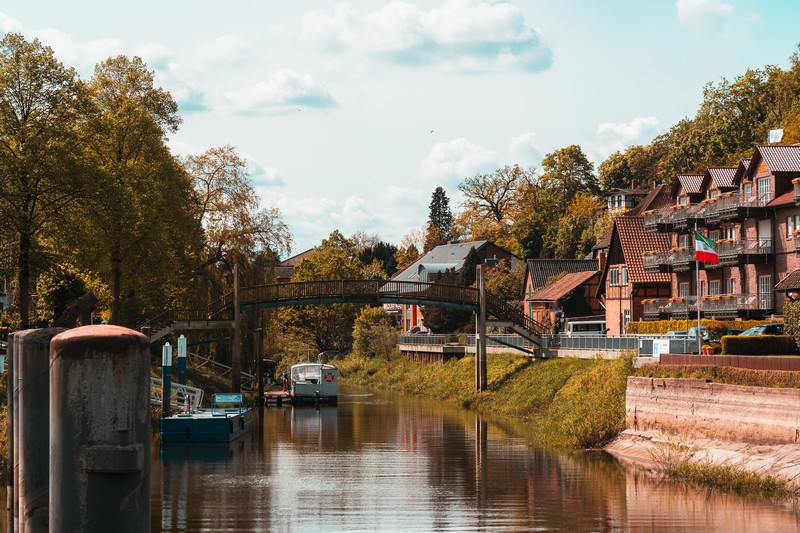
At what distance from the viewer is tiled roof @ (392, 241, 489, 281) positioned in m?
123

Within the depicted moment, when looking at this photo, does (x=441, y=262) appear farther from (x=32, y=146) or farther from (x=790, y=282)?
(x=32, y=146)

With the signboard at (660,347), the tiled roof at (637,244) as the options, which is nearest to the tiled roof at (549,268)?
the tiled roof at (637,244)

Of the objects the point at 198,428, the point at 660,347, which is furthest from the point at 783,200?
the point at 198,428

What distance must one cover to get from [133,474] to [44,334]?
78.4 inches

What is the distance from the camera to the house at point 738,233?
5362cm

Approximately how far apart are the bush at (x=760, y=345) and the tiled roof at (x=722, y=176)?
25297 millimetres

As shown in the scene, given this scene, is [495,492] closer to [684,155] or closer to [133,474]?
[133,474]

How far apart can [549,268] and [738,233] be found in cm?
3467

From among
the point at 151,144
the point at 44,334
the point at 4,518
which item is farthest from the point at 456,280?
the point at 44,334

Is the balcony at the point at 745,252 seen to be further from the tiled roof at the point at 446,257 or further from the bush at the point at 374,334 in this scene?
the tiled roof at the point at 446,257

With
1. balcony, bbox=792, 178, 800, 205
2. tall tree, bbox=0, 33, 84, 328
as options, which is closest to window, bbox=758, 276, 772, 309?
balcony, bbox=792, 178, 800, 205

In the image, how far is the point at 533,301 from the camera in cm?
8800

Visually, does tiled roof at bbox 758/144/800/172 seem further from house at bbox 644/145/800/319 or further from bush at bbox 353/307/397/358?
bush at bbox 353/307/397/358

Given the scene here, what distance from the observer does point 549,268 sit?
92.2 m
